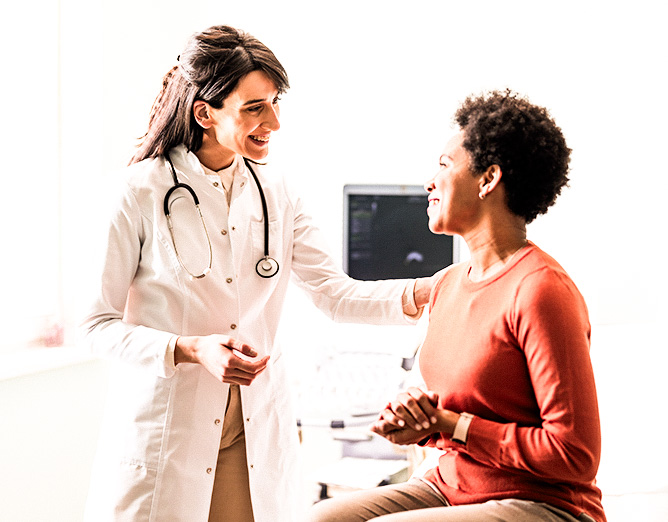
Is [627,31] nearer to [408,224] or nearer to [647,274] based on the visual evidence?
[647,274]

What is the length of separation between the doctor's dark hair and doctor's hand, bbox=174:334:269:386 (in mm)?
464

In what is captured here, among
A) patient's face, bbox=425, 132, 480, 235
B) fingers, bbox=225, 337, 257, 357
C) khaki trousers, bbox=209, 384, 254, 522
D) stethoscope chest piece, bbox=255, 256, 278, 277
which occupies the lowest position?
khaki trousers, bbox=209, 384, 254, 522

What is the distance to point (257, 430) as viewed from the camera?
1.52 meters

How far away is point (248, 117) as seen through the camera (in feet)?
4.87

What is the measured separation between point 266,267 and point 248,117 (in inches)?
12.5

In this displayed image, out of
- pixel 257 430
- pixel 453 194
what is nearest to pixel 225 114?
pixel 453 194

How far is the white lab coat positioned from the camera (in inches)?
57.1

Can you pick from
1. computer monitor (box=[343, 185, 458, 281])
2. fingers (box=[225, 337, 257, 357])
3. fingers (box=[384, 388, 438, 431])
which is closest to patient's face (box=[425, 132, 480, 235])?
fingers (box=[384, 388, 438, 431])

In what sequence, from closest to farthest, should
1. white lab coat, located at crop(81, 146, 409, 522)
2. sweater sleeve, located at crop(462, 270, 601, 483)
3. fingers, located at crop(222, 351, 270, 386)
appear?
sweater sleeve, located at crop(462, 270, 601, 483)
fingers, located at crop(222, 351, 270, 386)
white lab coat, located at crop(81, 146, 409, 522)

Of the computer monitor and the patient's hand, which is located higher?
the computer monitor

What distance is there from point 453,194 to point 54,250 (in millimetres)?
1776

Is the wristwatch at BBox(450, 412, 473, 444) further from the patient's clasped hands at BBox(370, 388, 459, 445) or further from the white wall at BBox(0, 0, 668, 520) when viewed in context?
the white wall at BBox(0, 0, 668, 520)

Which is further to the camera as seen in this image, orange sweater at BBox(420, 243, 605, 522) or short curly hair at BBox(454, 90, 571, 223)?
short curly hair at BBox(454, 90, 571, 223)

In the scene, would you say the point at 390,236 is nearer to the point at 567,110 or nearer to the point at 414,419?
the point at 567,110
